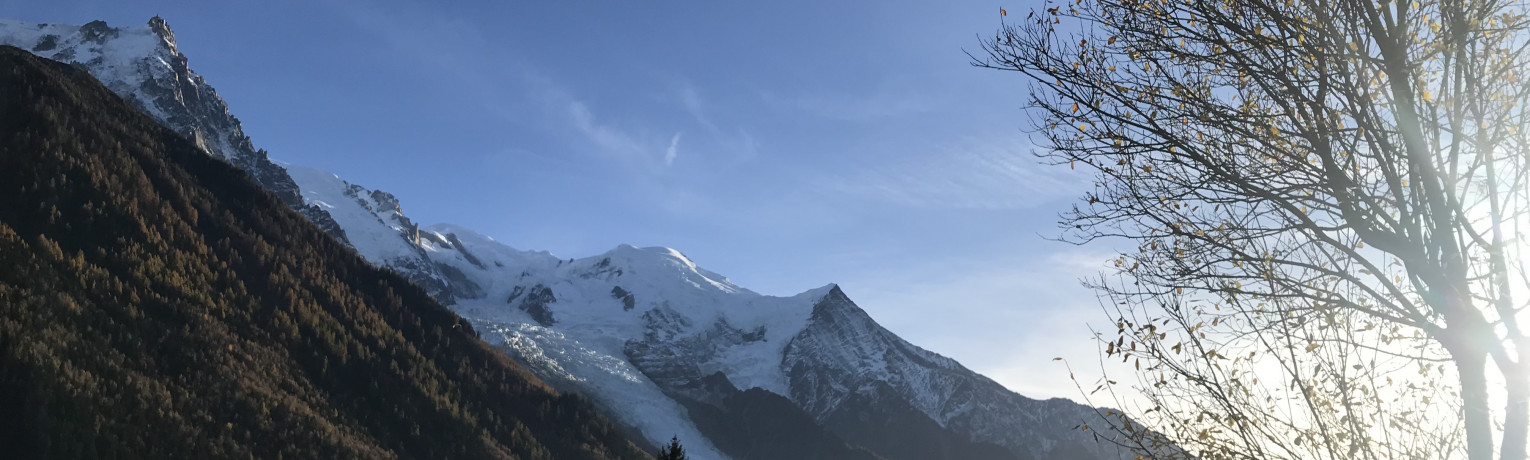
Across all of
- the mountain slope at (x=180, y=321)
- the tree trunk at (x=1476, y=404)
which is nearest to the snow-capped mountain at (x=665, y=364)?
the mountain slope at (x=180, y=321)

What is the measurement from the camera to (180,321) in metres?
34.1

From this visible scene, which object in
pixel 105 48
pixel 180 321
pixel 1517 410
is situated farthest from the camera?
pixel 105 48

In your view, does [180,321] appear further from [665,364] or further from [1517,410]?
[665,364]

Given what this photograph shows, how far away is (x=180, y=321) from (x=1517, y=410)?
133 feet

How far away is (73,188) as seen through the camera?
34.9 m

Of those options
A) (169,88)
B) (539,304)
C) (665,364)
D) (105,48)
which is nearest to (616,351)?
(665,364)

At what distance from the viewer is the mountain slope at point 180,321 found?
1064 inches

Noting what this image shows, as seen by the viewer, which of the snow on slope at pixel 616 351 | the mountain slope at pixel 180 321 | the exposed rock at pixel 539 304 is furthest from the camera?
the exposed rock at pixel 539 304

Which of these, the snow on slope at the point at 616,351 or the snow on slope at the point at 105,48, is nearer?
the snow on slope at the point at 616,351

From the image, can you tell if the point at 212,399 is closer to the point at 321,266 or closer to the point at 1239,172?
the point at 321,266

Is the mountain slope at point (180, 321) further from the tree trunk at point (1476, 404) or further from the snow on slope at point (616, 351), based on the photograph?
the snow on slope at point (616, 351)

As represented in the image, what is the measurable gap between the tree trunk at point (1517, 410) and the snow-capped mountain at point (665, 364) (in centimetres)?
13379

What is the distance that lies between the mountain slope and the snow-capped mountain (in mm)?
87542

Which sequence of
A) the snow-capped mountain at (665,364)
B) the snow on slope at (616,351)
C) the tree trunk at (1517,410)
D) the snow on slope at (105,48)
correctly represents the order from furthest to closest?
the snow on slope at (105,48)
the snow-capped mountain at (665,364)
the snow on slope at (616,351)
the tree trunk at (1517,410)
